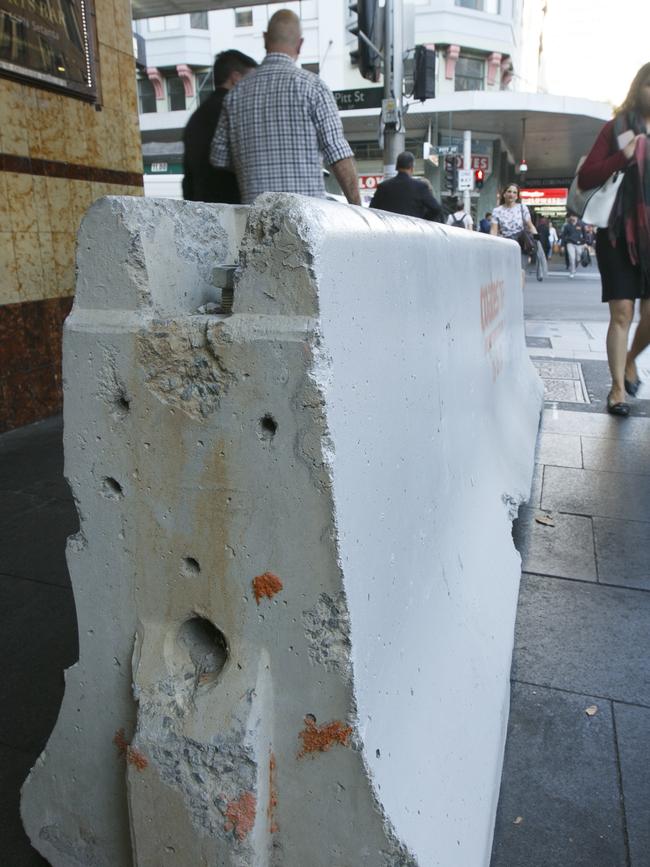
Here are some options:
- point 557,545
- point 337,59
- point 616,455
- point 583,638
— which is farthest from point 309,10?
point 583,638

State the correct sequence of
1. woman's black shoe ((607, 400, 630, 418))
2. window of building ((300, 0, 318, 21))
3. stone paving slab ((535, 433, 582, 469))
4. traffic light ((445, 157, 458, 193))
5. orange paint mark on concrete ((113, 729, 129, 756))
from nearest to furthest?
orange paint mark on concrete ((113, 729, 129, 756)), stone paving slab ((535, 433, 582, 469)), woman's black shoe ((607, 400, 630, 418)), traffic light ((445, 157, 458, 193)), window of building ((300, 0, 318, 21))

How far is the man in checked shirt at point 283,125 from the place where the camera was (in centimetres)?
379

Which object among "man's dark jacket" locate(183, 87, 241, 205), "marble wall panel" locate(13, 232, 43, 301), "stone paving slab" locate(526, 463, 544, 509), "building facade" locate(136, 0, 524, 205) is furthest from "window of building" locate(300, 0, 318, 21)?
"stone paving slab" locate(526, 463, 544, 509)

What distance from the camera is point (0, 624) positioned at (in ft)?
8.64

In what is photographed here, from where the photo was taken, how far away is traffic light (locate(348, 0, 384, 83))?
9430 mm

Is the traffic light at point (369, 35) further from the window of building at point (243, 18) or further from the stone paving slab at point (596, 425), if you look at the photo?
the window of building at point (243, 18)

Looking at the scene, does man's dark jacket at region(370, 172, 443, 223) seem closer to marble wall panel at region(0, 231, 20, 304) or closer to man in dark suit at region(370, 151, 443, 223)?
man in dark suit at region(370, 151, 443, 223)

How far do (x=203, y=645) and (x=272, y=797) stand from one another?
32cm

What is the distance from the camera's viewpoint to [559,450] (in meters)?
4.72

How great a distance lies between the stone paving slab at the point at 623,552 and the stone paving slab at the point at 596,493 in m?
0.13

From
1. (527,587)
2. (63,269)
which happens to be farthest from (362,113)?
(527,587)

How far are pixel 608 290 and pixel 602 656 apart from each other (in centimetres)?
355

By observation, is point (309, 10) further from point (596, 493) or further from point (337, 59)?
point (596, 493)

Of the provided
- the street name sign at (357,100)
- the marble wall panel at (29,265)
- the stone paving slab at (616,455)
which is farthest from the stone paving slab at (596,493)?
the street name sign at (357,100)
